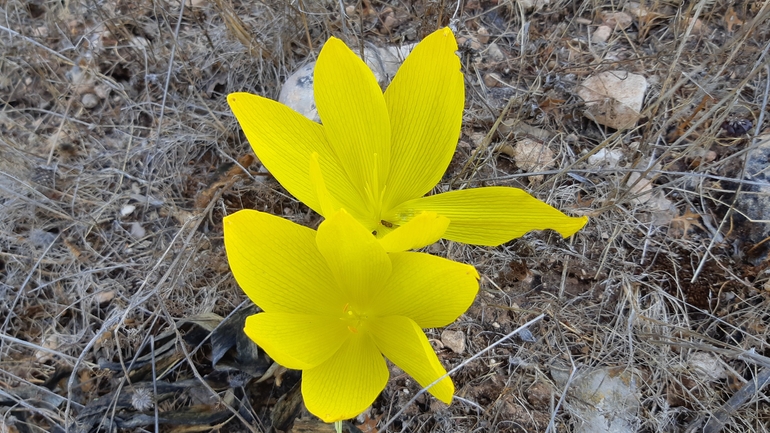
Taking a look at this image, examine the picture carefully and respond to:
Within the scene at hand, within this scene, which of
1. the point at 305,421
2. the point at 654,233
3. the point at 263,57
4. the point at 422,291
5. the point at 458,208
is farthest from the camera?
the point at 263,57

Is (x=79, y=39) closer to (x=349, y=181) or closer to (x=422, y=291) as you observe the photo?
(x=349, y=181)

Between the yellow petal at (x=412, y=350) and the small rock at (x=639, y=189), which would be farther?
the small rock at (x=639, y=189)

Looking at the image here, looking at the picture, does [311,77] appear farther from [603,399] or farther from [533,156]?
[603,399]

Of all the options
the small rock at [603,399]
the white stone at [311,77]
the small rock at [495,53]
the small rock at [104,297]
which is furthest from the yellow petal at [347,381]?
the small rock at [495,53]

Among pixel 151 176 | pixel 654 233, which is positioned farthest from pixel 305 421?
pixel 654 233

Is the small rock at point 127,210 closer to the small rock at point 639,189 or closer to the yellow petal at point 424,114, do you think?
the yellow petal at point 424,114

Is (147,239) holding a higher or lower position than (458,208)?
lower
